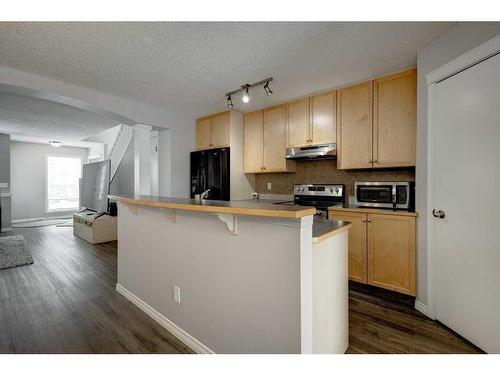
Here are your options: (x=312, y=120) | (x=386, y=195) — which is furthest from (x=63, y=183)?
(x=386, y=195)

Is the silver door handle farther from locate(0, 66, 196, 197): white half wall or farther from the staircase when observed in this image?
the staircase

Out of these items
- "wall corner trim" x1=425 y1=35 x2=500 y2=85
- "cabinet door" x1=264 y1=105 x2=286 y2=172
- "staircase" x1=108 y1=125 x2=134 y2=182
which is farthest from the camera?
"staircase" x1=108 y1=125 x2=134 y2=182

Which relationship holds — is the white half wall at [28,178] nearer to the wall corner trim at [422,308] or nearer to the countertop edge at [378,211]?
the countertop edge at [378,211]

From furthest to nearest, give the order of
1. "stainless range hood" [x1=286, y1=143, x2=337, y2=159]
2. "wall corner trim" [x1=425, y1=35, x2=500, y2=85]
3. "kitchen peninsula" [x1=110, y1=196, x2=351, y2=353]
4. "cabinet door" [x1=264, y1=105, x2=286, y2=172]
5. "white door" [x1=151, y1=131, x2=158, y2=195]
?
"white door" [x1=151, y1=131, x2=158, y2=195]
"cabinet door" [x1=264, y1=105, x2=286, y2=172]
"stainless range hood" [x1=286, y1=143, x2=337, y2=159]
"wall corner trim" [x1=425, y1=35, x2=500, y2=85]
"kitchen peninsula" [x1=110, y1=196, x2=351, y2=353]

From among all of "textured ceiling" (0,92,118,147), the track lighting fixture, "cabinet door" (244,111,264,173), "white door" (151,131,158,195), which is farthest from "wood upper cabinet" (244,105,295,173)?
"textured ceiling" (0,92,118,147)

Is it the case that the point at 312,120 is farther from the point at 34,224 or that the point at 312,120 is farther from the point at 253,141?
the point at 34,224

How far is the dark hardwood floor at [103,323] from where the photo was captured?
5.52ft

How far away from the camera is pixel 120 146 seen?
602 cm

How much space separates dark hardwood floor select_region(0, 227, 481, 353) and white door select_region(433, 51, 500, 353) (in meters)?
0.25

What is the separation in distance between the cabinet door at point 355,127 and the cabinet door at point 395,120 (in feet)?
0.22

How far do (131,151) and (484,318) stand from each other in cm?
619

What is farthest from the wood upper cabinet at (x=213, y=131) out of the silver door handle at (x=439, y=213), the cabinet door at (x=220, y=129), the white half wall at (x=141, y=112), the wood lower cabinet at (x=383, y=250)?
the silver door handle at (x=439, y=213)

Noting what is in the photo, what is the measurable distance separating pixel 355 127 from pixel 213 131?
2306 mm

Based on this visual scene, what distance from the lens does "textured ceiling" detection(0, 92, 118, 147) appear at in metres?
3.84
